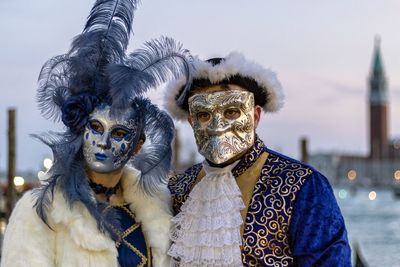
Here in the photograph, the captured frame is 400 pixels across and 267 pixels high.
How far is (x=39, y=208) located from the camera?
3414 millimetres

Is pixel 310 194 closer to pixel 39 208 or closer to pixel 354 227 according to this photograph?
pixel 39 208

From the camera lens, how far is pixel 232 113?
3.65 meters

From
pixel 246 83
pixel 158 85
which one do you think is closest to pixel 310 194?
pixel 246 83

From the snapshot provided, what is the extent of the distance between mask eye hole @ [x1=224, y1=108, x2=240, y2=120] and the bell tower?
9045 cm

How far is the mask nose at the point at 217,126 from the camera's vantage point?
11.8ft

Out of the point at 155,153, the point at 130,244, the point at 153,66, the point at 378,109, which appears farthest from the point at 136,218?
the point at 378,109

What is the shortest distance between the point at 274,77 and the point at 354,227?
22863mm

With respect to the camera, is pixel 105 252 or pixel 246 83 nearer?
pixel 105 252

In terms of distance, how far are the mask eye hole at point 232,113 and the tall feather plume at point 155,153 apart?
30 cm

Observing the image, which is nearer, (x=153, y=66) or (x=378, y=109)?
(x=153, y=66)

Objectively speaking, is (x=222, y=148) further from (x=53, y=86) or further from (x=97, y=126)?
(x=53, y=86)

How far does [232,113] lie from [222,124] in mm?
75

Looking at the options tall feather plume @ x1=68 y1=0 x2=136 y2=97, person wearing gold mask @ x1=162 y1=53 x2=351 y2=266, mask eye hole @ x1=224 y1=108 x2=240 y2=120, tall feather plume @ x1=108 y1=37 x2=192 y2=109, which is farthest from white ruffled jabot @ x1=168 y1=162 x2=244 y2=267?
tall feather plume @ x1=68 y1=0 x2=136 y2=97

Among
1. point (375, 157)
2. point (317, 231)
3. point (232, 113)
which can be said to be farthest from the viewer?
point (375, 157)
